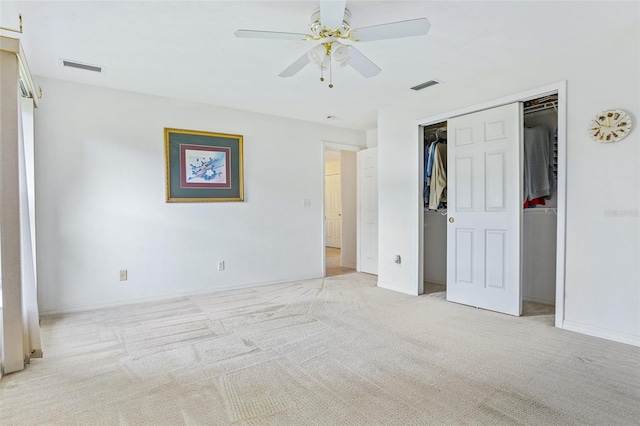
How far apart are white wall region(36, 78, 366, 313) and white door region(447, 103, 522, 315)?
219cm

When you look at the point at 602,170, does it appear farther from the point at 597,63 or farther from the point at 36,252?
the point at 36,252

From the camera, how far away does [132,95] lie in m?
3.83

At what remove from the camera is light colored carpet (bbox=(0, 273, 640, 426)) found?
1.74 m

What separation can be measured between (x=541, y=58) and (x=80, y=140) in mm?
4509

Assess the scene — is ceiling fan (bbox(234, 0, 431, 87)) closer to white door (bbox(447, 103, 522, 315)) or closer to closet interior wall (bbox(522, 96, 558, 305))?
white door (bbox(447, 103, 522, 315))

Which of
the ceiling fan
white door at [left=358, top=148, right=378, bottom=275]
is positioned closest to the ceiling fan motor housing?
the ceiling fan

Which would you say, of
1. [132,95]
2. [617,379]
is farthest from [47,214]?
[617,379]

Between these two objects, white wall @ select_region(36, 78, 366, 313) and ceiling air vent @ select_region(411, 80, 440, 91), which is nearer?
white wall @ select_region(36, 78, 366, 313)

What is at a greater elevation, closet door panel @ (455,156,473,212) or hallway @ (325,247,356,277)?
closet door panel @ (455,156,473,212)

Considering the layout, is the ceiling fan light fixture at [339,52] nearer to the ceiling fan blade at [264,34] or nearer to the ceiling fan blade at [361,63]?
the ceiling fan blade at [361,63]

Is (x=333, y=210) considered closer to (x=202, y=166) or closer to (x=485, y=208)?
(x=202, y=166)

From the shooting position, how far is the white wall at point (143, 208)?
11.3 ft

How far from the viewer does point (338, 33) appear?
223cm

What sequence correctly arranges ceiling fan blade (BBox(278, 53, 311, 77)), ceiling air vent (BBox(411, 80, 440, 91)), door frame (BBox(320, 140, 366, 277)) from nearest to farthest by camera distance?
ceiling fan blade (BBox(278, 53, 311, 77))
ceiling air vent (BBox(411, 80, 440, 91))
door frame (BBox(320, 140, 366, 277))
